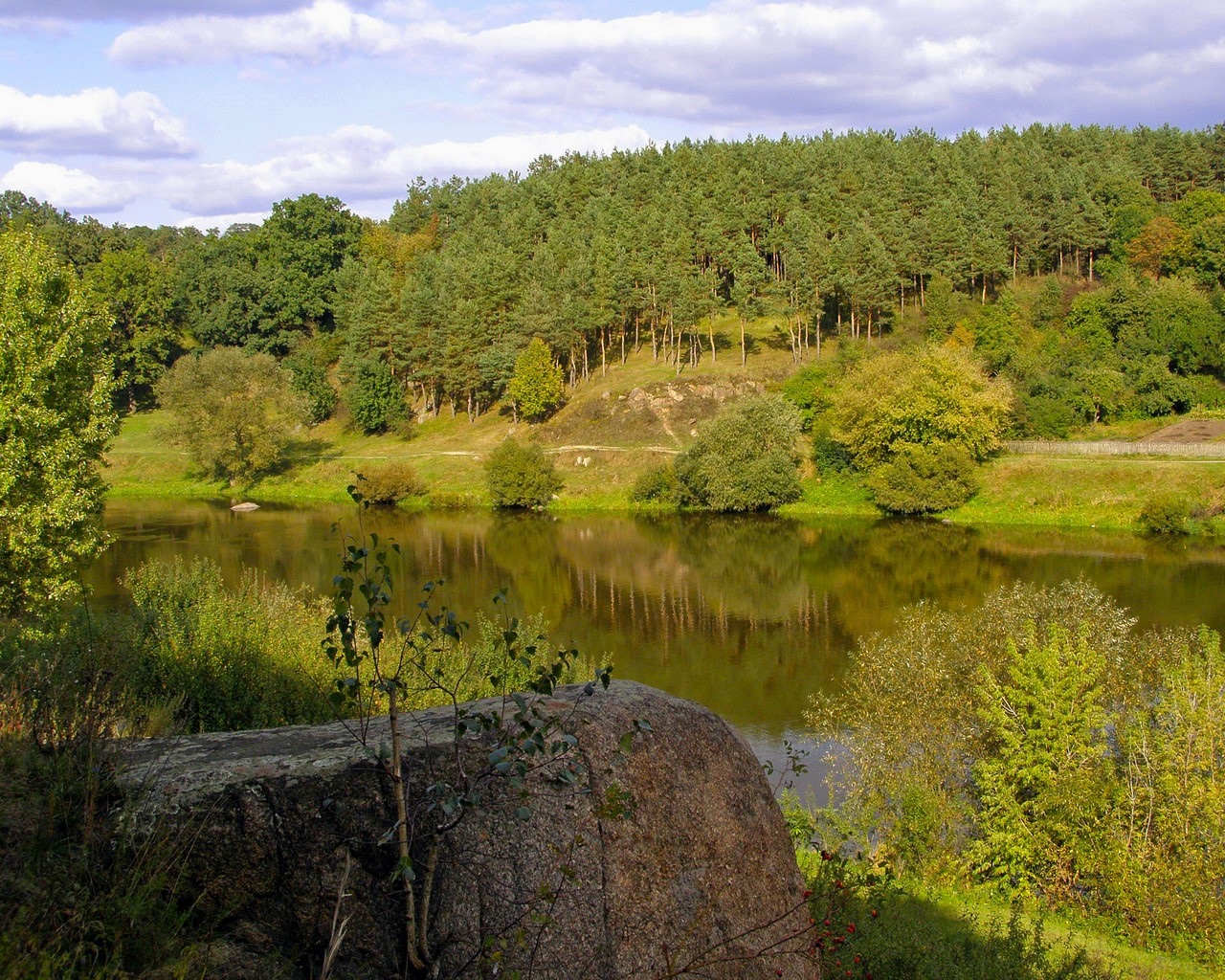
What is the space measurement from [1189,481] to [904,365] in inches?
722

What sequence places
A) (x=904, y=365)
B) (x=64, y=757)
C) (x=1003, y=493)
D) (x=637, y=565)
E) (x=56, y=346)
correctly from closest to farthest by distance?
(x=64, y=757) → (x=56, y=346) → (x=637, y=565) → (x=1003, y=493) → (x=904, y=365)

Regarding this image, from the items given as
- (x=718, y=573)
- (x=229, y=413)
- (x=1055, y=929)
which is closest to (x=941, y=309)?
(x=718, y=573)

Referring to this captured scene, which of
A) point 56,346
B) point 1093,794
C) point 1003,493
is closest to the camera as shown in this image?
point 1093,794

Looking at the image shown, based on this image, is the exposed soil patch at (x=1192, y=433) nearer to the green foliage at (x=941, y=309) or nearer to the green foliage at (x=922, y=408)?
the green foliage at (x=922, y=408)

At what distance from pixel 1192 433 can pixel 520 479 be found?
45135 millimetres

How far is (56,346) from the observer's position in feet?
72.9

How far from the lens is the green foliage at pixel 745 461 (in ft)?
207

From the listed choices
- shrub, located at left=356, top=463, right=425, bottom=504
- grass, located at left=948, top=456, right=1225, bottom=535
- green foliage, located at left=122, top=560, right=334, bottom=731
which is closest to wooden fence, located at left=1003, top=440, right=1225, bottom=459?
grass, located at left=948, top=456, right=1225, bottom=535

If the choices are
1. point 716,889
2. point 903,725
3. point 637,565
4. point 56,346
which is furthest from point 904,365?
point 716,889

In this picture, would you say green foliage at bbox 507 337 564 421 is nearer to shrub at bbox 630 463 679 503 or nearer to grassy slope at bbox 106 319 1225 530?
grassy slope at bbox 106 319 1225 530

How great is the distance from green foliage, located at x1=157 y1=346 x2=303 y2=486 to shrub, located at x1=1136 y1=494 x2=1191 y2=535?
6201cm

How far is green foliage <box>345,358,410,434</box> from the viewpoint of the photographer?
84.4m

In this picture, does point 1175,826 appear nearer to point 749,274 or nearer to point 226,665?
point 226,665

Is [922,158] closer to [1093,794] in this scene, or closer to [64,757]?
[1093,794]
